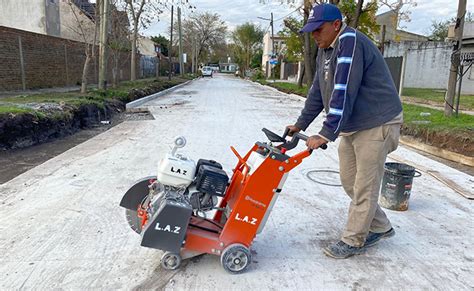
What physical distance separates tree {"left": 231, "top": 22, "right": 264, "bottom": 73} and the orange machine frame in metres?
60.9

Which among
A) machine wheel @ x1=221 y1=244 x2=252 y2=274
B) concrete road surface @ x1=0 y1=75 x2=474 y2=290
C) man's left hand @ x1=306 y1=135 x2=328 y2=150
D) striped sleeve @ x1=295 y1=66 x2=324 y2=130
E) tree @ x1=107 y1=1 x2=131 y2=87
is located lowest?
concrete road surface @ x1=0 y1=75 x2=474 y2=290

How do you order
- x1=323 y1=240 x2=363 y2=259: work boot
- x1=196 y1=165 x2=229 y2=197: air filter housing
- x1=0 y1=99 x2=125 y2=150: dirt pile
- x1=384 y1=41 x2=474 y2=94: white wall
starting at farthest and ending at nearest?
x1=384 y1=41 x2=474 y2=94: white wall, x1=0 y1=99 x2=125 y2=150: dirt pile, x1=323 y1=240 x2=363 y2=259: work boot, x1=196 y1=165 x2=229 y2=197: air filter housing

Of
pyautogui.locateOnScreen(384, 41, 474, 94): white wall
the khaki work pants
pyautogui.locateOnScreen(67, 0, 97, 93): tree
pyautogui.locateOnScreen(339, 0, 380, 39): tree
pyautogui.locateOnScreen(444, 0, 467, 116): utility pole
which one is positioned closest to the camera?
the khaki work pants

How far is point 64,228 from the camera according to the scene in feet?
11.3

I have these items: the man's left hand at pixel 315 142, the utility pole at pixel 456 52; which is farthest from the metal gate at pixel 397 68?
the man's left hand at pixel 315 142

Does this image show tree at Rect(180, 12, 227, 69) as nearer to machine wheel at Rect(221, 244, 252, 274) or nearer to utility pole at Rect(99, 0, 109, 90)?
utility pole at Rect(99, 0, 109, 90)

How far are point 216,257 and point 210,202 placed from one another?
0.50 m

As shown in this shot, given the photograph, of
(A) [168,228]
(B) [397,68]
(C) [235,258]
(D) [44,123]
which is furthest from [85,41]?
(B) [397,68]

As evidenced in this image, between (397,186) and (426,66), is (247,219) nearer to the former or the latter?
(397,186)

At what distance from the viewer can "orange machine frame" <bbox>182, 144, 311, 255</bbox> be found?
261 centimetres

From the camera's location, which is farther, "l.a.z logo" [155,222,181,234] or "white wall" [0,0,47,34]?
"white wall" [0,0,47,34]

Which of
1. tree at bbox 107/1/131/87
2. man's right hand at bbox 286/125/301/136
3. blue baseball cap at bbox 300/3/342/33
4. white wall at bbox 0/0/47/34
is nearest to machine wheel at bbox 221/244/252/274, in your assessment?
man's right hand at bbox 286/125/301/136

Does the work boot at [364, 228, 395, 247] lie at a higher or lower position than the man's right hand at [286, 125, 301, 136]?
lower

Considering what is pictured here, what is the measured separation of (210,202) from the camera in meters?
2.82
